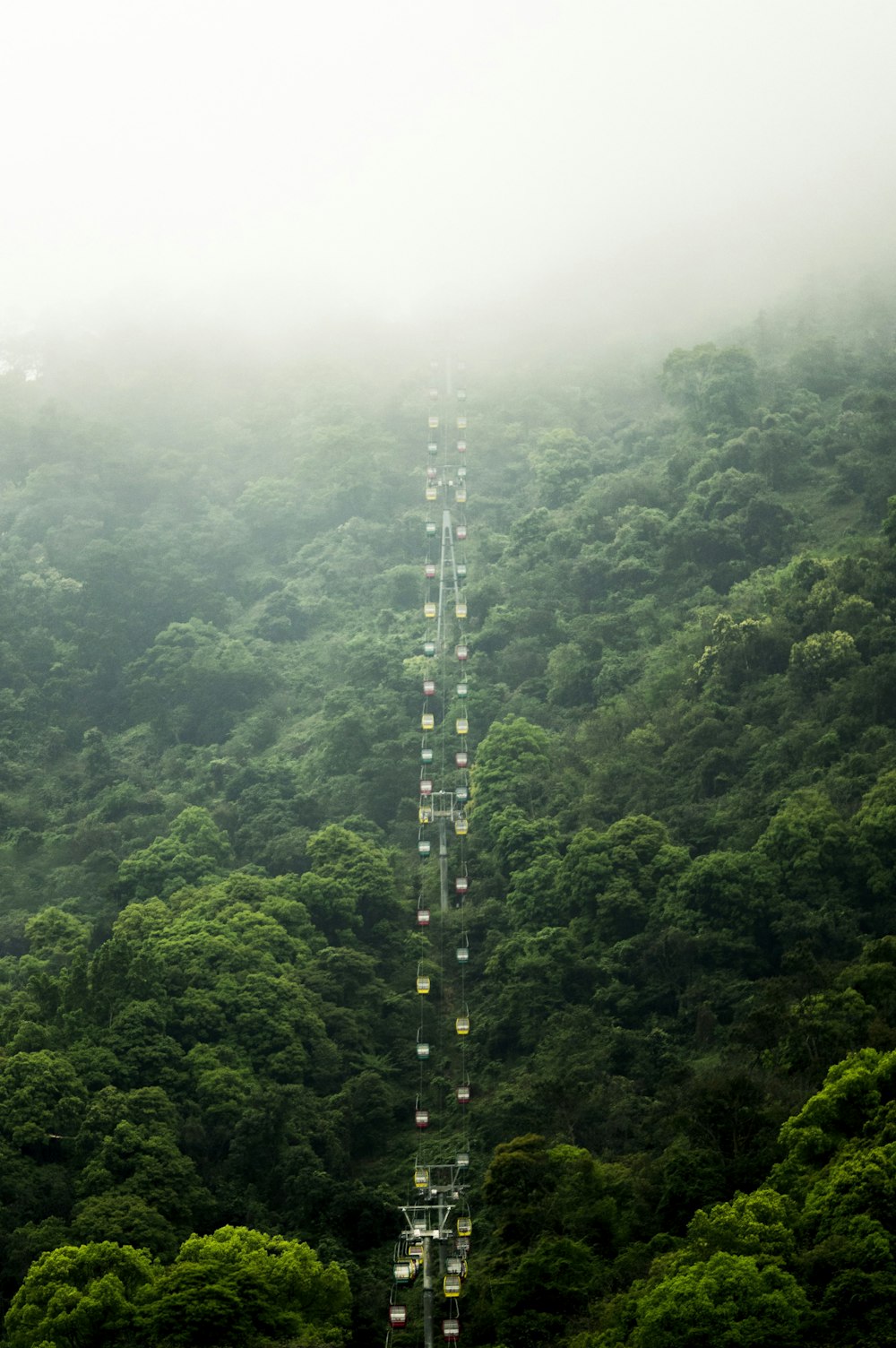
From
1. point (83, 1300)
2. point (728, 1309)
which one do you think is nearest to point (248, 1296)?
point (83, 1300)

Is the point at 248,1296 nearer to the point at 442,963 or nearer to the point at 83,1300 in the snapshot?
the point at 83,1300

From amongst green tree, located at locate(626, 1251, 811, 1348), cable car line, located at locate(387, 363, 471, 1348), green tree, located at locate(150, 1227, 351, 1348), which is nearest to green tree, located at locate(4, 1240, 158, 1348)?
green tree, located at locate(150, 1227, 351, 1348)

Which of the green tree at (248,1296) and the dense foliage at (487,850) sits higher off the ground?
the dense foliage at (487,850)

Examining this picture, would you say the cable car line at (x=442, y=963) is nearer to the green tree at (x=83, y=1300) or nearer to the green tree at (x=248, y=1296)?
the green tree at (x=248, y=1296)

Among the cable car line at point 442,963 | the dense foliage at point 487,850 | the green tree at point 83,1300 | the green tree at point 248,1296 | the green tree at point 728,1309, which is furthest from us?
the cable car line at point 442,963

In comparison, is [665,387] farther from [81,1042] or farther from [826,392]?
[81,1042]

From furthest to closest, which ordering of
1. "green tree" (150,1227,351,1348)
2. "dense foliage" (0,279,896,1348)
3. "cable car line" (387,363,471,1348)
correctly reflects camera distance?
"cable car line" (387,363,471,1348) < "dense foliage" (0,279,896,1348) < "green tree" (150,1227,351,1348)

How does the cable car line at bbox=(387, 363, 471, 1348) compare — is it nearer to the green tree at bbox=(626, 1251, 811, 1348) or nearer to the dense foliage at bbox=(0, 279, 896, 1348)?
the dense foliage at bbox=(0, 279, 896, 1348)

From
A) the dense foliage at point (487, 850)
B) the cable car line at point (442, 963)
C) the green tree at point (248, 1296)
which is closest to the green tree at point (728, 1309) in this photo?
the dense foliage at point (487, 850)

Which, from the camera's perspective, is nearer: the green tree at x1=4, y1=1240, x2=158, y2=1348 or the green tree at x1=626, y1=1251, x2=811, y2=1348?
the green tree at x1=626, y1=1251, x2=811, y2=1348
